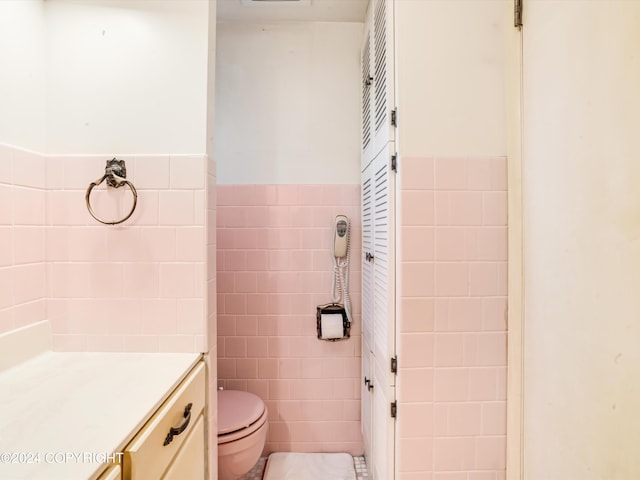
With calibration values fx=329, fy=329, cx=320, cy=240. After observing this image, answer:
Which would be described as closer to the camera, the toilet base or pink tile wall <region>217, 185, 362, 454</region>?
the toilet base

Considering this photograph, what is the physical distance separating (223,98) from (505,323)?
1616mm

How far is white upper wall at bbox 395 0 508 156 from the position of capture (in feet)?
3.52

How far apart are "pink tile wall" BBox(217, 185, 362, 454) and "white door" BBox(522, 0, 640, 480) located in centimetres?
86

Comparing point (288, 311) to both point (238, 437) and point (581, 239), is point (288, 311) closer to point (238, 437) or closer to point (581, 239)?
point (238, 437)

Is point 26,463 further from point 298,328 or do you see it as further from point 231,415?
point 298,328

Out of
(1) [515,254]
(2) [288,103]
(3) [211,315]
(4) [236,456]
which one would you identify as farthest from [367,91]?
(4) [236,456]

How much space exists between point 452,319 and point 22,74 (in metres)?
1.56

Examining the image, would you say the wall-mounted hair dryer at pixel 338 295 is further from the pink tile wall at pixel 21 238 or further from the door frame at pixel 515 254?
the pink tile wall at pixel 21 238

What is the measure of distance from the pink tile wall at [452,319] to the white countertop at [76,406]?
0.73 meters

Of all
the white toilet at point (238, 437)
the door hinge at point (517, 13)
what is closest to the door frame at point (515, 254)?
the door hinge at point (517, 13)

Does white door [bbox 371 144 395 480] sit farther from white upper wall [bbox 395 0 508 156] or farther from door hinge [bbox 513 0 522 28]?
door hinge [bbox 513 0 522 28]

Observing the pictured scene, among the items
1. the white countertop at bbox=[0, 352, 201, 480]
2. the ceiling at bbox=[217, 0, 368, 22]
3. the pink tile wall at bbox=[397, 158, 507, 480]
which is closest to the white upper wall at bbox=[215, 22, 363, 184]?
the ceiling at bbox=[217, 0, 368, 22]

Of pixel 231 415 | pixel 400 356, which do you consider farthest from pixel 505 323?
pixel 231 415

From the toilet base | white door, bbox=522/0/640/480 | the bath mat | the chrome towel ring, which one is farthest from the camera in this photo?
the bath mat
